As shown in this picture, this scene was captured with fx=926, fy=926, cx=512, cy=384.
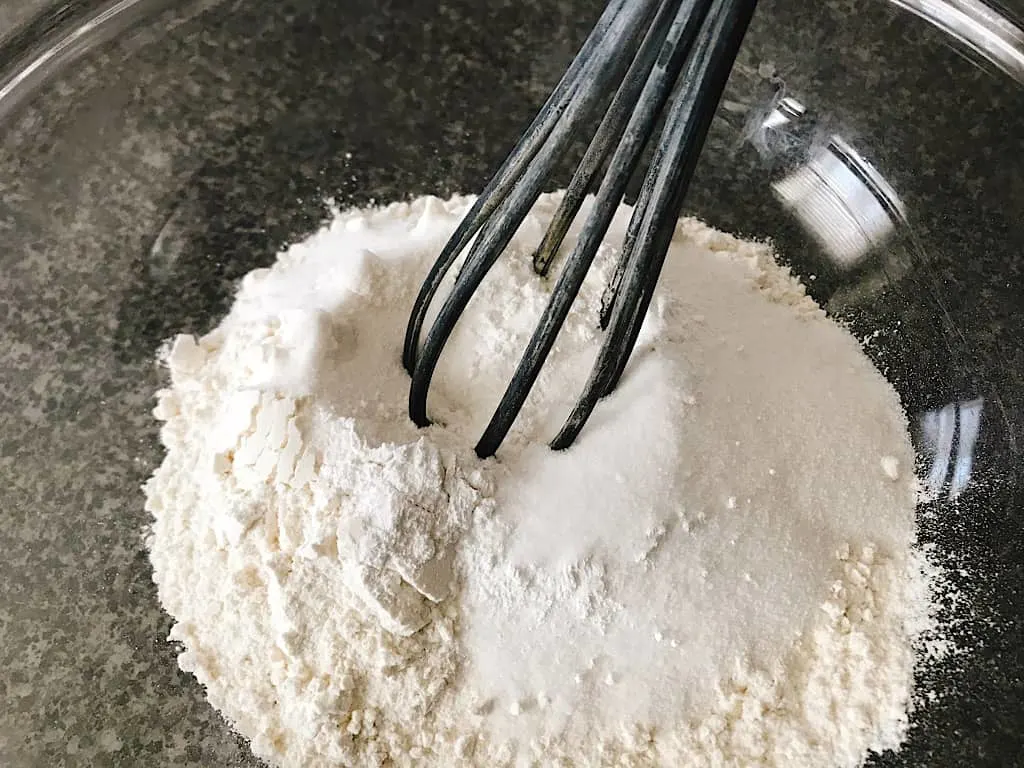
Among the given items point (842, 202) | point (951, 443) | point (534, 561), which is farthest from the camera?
point (842, 202)

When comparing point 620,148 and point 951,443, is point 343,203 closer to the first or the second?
point 620,148

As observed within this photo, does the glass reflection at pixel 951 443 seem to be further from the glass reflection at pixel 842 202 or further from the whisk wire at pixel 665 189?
the whisk wire at pixel 665 189

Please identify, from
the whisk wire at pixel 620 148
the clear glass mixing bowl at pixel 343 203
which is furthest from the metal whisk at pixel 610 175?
the clear glass mixing bowl at pixel 343 203

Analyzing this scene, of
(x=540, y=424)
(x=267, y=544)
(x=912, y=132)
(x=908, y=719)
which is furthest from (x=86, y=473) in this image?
(x=912, y=132)

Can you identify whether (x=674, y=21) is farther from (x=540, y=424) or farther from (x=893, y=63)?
(x=893, y=63)

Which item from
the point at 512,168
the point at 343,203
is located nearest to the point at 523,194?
the point at 512,168

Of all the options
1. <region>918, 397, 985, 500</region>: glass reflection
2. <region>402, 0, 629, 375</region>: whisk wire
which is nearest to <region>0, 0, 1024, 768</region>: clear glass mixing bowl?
<region>918, 397, 985, 500</region>: glass reflection

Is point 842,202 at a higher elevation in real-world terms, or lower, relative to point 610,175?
lower

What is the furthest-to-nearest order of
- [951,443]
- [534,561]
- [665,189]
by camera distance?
[951,443] → [534,561] → [665,189]
